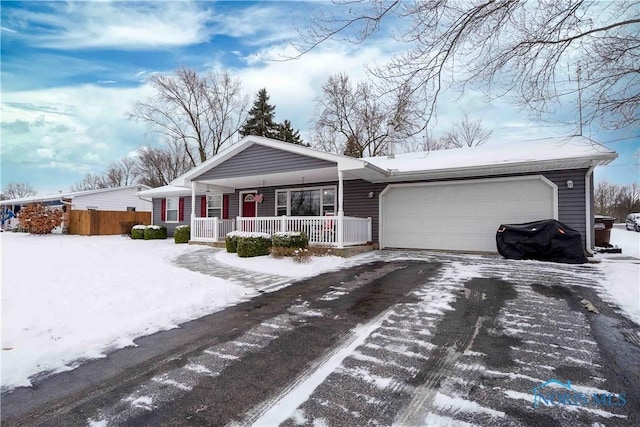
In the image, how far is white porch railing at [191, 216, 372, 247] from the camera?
33.1 feet

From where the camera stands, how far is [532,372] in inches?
103

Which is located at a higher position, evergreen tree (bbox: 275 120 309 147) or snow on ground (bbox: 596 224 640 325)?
evergreen tree (bbox: 275 120 309 147)

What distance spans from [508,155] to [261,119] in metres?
23.4

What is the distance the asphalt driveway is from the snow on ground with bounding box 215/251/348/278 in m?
2.62

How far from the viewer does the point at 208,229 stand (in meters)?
13.1

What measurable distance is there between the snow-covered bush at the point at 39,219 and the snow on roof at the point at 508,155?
62.4 feet

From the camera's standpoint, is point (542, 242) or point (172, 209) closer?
point (542, 242)

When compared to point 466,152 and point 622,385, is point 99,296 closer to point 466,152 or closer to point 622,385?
point 622,385

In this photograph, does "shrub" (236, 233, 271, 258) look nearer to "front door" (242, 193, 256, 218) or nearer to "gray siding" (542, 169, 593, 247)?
"front door" (242, 193, 256, 218)

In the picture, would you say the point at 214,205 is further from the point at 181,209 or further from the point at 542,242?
the point at 542,242

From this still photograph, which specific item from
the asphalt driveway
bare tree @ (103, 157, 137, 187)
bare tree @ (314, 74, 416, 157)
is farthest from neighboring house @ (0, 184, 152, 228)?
the asphalt driveway

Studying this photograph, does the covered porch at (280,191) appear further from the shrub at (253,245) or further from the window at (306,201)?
the shrub at (253,245)

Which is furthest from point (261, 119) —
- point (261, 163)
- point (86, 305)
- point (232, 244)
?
point (86, 305)

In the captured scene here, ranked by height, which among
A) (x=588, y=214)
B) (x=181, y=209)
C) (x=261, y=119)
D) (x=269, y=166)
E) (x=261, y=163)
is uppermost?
(x=261, y=119)
